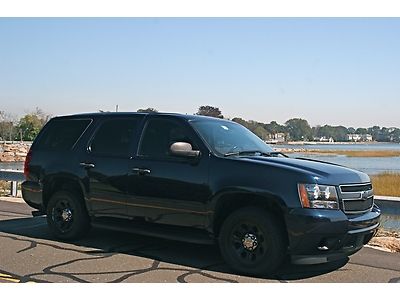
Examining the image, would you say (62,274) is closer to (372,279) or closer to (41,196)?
(41,196)

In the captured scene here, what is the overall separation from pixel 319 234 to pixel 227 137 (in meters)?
1.89

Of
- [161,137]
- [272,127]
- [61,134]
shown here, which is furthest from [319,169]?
[272,127]

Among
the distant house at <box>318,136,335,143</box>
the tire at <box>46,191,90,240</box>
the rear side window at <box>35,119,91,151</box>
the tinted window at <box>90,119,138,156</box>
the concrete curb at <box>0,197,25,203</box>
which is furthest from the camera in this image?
the distant house at <box>318,136,335,143</box>

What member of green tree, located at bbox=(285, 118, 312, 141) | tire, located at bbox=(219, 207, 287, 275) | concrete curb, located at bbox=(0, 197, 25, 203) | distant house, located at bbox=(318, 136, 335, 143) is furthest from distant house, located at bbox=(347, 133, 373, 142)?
tire, located at bbox=(219, 207, 287, 275)

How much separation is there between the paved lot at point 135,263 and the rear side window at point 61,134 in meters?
1.38

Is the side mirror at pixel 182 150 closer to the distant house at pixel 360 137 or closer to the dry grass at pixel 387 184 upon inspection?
the dry grass at pixel 387 184

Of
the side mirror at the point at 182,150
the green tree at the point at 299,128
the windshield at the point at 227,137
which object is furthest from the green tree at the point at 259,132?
the green tree at the point at 299,128

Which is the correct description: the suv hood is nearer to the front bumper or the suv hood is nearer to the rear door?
the front bumper

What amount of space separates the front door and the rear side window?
51.4 inches

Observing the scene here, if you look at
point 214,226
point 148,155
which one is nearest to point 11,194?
point 148,155

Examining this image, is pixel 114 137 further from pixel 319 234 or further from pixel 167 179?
pixel 319 234

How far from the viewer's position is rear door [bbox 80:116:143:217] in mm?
6648

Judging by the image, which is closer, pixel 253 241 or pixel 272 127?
pixel 253 241

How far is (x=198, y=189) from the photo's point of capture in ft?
19.4
